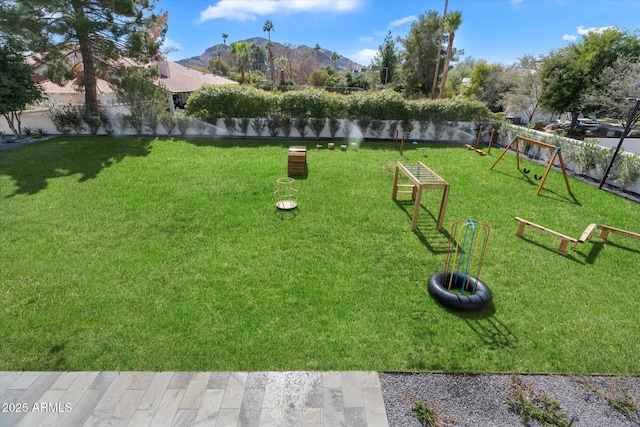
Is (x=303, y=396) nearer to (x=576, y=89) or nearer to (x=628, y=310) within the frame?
(x=628, y=310)

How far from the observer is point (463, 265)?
5977mm

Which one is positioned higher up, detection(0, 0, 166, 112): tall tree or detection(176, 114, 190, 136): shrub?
detection(0, 0, 166, 112): tall tree

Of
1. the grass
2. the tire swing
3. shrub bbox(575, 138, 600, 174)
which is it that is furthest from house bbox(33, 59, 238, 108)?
shrub bbox(575, 138, 600, 174)

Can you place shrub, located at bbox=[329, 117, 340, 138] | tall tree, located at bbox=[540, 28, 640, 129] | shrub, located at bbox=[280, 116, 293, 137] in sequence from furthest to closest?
tall tree, located at bbox=[540, 28, 640, 129], shrub, located at bbox=[329, 117, 340, 138], shrub, located at bbox=[280, 116, 293, 137]

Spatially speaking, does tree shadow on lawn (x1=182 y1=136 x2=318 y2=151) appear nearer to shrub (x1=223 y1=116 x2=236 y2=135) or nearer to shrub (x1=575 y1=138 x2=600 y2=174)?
shrub (x1=223 y1=116 x2=236 y2=135)

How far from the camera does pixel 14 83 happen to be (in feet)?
41.6

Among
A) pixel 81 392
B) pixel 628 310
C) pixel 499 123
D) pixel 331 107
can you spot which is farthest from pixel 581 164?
pixel 81 392

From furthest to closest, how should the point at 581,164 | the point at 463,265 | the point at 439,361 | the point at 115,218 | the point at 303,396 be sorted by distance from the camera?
the point at 581,164 < the point at 115,218 < the point at 463,265 < the point at 439,361 < the point at 303,396

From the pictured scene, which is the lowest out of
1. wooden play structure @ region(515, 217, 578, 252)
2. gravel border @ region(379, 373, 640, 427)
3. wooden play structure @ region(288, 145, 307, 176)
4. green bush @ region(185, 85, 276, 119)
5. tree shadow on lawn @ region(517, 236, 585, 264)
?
gravel border @ region(379, 373, 640, 427)

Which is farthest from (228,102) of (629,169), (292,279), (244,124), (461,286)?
(629,169)

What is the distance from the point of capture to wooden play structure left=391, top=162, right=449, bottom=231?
6.83 m

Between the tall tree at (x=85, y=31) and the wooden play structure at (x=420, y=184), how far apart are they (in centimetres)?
1501

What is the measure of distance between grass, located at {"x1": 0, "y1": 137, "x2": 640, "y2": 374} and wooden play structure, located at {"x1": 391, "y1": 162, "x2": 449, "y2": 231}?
375 mm

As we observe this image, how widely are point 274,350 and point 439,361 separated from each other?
2196mm
